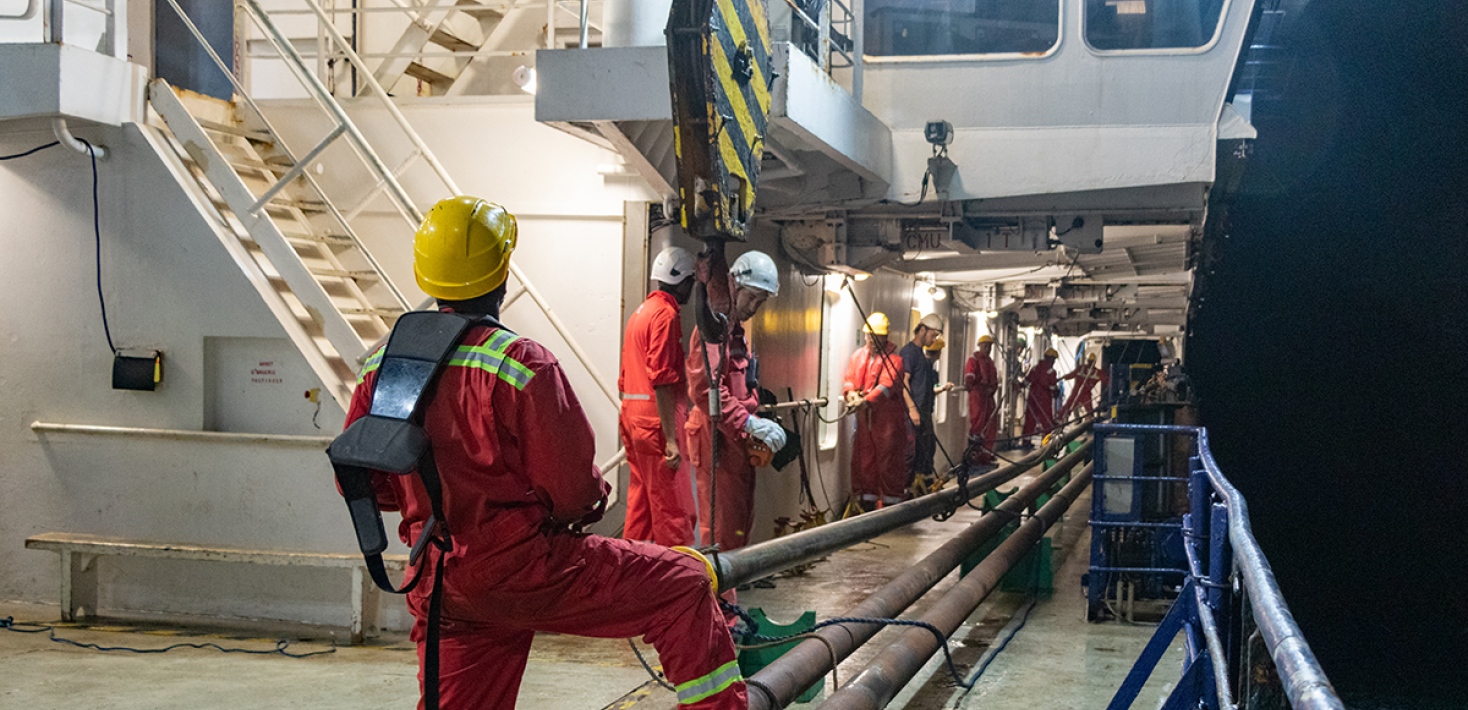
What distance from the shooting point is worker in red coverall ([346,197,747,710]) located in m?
2.81

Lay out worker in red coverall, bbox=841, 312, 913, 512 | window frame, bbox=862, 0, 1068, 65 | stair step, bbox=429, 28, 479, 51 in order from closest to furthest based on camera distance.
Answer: window frame, bbox=862, 0, 1068, 65 < stair step, bbox=429, 28, 479, 51 < worker in red coverall, bbox=841, 312, 913, 512

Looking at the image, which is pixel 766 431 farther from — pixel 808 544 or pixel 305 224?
pixel 305 224

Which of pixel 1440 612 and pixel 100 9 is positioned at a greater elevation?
pixel 100 9

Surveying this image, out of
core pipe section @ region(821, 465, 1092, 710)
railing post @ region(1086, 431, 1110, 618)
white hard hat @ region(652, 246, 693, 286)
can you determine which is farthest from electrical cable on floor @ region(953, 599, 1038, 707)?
white hard hat @ region(652, 246, 693, 286)

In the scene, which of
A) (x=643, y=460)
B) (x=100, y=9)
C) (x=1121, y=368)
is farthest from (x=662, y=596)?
(x=1121, y=368)

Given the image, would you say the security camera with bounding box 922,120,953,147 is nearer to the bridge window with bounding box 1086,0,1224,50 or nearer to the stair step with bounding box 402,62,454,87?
the bridge window with bounding box 1086,0,1224,50

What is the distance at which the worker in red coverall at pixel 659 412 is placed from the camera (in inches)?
230

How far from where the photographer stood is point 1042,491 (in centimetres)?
1018

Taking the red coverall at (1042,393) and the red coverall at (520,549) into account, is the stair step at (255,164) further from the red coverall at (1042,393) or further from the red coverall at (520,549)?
the red coverall at (1042,393)

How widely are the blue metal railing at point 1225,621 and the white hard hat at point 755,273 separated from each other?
6.82ft

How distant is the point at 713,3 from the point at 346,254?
481 centimetres

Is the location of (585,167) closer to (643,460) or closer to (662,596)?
(643,460)

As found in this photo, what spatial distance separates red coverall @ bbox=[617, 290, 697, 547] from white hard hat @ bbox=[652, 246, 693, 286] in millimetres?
96

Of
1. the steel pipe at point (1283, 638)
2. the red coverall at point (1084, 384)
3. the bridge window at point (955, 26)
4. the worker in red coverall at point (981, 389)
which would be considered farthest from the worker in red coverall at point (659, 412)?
the red coverall at point (1084, 384)
